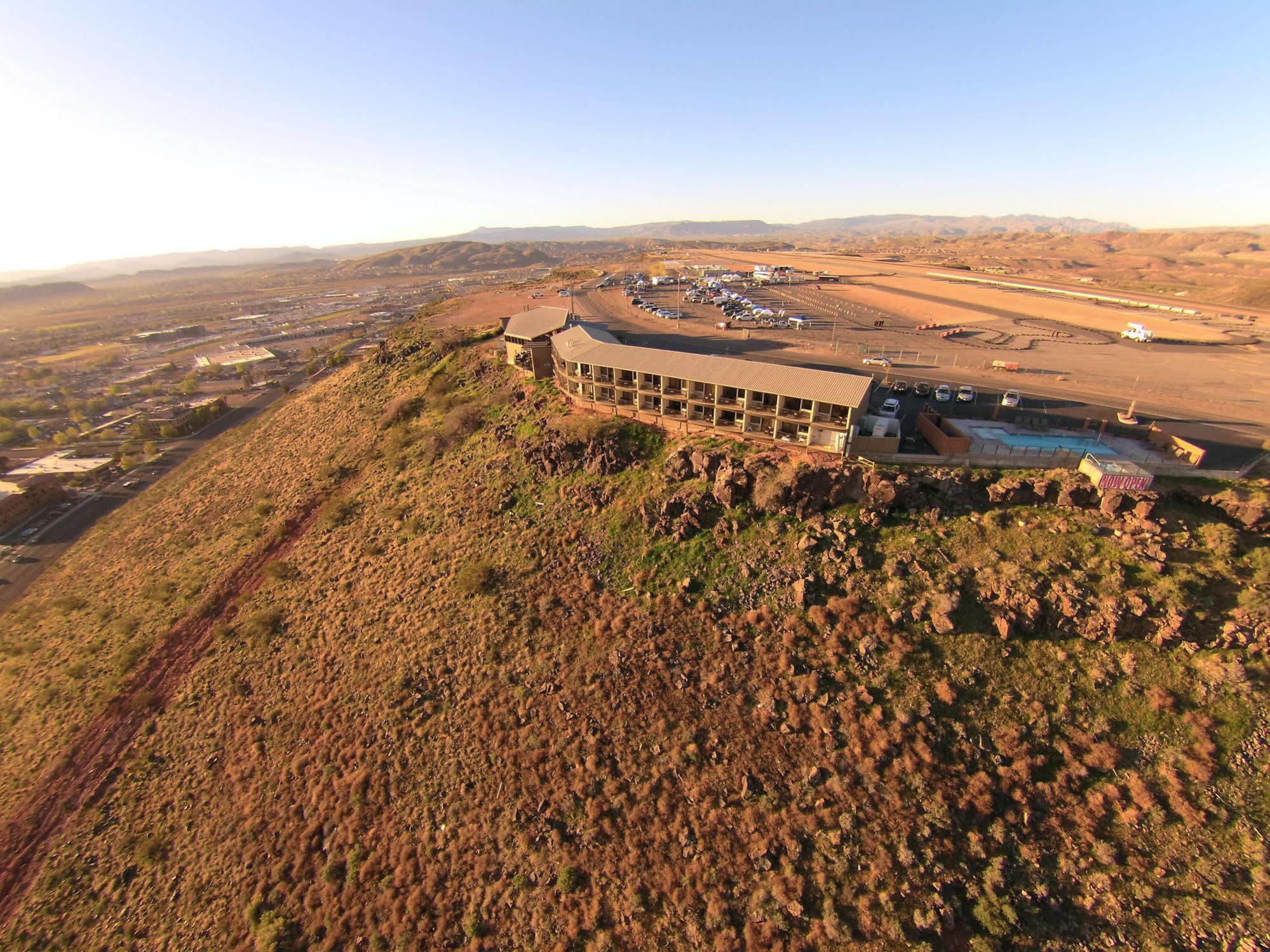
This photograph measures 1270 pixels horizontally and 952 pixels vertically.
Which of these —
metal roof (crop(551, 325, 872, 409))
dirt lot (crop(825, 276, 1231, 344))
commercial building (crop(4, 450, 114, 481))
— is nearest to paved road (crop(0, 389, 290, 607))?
commercial building (crop(4, 450, 114, 481))

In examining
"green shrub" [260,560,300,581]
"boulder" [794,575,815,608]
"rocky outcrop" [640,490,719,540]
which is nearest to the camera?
"boulder" [794,575,815,608]

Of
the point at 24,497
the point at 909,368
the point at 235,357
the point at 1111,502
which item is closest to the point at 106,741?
the point at 24,497

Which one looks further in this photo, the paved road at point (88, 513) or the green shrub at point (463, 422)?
the paved road at point (88, 513)

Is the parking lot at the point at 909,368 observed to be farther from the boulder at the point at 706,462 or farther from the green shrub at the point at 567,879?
the green shrub at the point at 567,879

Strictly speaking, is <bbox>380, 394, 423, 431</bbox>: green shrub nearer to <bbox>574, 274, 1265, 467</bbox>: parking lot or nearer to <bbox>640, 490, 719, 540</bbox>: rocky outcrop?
<bbox>574, 274, 1265, 467</bbox>: parking lot

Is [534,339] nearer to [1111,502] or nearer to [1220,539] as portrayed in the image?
[1111,502]

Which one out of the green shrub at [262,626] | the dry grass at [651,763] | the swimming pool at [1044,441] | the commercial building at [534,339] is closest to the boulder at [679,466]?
the dry grass at [651,763]
